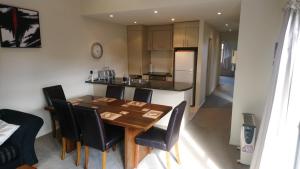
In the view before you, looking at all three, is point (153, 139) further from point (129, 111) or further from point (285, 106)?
point (285, 106)

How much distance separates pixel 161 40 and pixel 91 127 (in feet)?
13.4

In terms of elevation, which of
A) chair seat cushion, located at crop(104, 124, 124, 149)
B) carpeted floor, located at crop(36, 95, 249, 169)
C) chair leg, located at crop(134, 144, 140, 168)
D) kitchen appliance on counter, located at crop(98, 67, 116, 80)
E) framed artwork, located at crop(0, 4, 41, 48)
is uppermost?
framed artwork, located at crop(0, 4, 41, 48)

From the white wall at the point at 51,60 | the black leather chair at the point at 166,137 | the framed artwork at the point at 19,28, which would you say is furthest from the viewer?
the white wall at the point at 51,60

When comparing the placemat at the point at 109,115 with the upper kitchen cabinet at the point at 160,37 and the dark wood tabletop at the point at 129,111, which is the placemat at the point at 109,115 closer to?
the dark wood tabletop at the point at 129,111

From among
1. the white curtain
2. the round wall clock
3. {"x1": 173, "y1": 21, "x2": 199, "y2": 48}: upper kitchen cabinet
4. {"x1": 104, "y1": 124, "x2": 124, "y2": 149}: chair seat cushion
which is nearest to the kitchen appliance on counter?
the round wall clock

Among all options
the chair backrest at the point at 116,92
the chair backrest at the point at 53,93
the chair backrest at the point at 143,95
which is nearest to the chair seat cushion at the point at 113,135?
the chair backrest at the point at 143,95

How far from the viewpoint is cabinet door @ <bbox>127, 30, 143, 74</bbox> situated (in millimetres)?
5688

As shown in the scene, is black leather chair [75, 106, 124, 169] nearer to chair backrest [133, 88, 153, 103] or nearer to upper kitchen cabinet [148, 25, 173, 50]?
chair backrest [133, 88, 153, 103]

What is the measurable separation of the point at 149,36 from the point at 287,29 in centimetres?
442

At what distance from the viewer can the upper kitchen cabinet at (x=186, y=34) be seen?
488 centimetres

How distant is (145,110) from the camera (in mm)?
2828

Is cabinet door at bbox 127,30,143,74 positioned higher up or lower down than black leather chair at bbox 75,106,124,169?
higher up

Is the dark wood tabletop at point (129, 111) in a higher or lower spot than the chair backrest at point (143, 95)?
lower

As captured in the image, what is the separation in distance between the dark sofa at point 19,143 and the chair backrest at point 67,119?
0.31m
